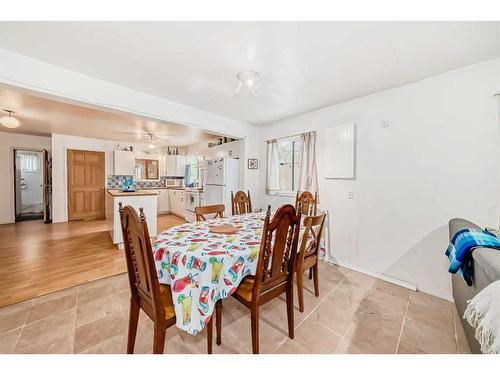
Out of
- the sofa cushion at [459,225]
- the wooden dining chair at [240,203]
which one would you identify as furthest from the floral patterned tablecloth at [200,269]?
the sofa cushion at [459,225]

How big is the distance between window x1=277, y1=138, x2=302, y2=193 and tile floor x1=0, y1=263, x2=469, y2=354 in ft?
6.12

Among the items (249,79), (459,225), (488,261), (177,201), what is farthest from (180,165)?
(488,261)

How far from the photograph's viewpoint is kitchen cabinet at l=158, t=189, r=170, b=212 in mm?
6441

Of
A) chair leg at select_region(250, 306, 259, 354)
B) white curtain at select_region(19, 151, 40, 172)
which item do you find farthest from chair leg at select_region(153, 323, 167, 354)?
white curtain at select_region(19, 151, 40, 172)

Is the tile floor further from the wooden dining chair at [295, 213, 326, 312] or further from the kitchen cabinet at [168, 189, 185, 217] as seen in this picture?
the kitchen cabinet at [168, 189, 185, 217]

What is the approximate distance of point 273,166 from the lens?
3773mm

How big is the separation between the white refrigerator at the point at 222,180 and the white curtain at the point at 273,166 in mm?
669

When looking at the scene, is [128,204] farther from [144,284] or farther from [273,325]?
[273,325]

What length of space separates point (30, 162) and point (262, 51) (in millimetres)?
8477
